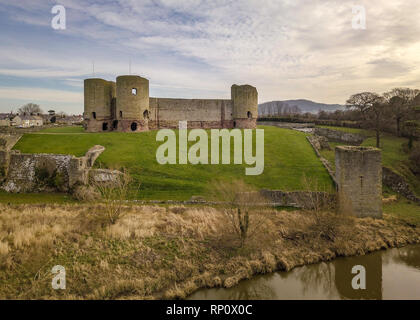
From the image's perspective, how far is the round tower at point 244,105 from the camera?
3028cm

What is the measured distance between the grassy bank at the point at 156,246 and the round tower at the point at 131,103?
13.2 m

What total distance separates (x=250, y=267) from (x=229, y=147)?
13.1 m

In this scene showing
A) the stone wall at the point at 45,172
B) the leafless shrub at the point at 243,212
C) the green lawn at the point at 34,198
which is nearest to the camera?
the leafless shrub at the point at 243,212

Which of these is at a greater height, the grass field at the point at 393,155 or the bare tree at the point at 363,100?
the bare tree at the point at 363,100

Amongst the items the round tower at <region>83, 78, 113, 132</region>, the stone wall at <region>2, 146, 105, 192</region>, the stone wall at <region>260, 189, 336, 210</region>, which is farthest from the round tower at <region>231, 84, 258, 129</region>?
the stone wall at <region>2, 146, 105, 192</region>

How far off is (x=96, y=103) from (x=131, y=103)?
3425 millimetres

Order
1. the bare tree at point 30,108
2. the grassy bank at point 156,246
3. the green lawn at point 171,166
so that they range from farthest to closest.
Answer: the bare tree at point 30,108 < the green lawn at point 171,166 < the grassy bank at point 156,246

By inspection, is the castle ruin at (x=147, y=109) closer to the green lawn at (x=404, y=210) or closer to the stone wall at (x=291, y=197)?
Result: the stone wall at (x=291, y=197)

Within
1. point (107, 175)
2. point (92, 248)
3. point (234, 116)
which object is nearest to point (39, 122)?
point (234, 116)

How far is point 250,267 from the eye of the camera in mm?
10875

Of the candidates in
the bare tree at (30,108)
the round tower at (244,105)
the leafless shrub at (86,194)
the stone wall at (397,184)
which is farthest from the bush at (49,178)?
the bare tree at (30,108)

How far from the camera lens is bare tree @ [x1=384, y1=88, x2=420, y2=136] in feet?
96.2

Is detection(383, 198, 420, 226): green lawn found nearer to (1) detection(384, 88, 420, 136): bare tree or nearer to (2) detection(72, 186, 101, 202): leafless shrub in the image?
(1) detection(384, 88, 420, 136): bare tree
